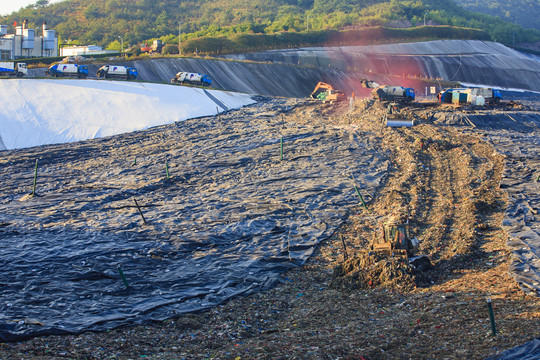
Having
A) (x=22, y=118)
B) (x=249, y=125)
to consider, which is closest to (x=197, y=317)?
(x=249, y=125)

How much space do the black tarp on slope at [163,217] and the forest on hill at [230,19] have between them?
2413 inches

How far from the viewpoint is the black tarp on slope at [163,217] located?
1097 centimetres

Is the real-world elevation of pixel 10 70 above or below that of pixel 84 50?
below

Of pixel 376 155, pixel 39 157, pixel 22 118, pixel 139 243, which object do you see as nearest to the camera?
pixel 139 243

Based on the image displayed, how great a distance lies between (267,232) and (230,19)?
397 ft

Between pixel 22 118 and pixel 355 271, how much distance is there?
24.9 metres

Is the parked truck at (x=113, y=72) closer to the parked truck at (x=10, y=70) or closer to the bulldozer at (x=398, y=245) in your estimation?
the parked truck at (x=10, y=70)

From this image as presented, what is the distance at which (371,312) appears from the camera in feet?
33.5

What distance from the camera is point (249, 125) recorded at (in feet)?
102

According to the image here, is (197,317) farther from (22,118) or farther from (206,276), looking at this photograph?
Result: (22,118)

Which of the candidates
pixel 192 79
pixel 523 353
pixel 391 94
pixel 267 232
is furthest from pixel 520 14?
pixel 523 353

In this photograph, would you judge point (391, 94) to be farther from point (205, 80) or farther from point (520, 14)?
point (520, 14)

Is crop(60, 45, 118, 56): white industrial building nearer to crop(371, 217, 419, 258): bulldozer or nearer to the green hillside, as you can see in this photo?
crop(371, 217, 419, 258): bulldozer

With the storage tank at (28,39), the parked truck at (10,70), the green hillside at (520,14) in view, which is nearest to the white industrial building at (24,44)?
the storage tank at (28,39)
